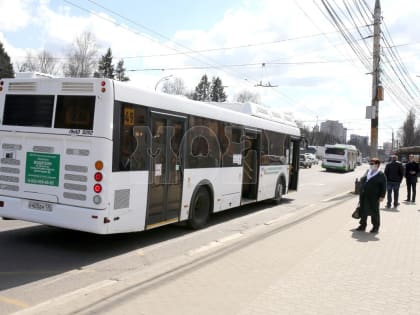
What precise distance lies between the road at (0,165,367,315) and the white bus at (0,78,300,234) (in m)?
0.51

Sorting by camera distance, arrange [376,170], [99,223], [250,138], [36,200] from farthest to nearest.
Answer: [250,138]
[376,170]
[36,200]
[99,223]

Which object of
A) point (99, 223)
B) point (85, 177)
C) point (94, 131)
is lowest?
point (99, 223)

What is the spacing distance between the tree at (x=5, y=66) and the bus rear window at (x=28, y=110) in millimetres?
53018

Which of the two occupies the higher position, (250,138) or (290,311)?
(250,138)

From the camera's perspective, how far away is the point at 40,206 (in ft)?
24.5

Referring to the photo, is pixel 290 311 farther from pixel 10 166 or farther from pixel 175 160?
pixel 10 166

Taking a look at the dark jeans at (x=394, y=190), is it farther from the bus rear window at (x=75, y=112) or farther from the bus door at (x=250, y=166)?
the bus rear window at (x=75, y=112)

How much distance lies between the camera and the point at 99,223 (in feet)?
23.1

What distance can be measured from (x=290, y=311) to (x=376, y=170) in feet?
21.4

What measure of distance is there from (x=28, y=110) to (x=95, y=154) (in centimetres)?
165

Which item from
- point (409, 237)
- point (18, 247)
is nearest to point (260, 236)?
point (409, 237)

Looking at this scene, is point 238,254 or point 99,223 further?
point 238,254

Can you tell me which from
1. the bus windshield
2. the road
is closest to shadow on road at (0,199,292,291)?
the road

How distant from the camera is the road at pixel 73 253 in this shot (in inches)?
225
